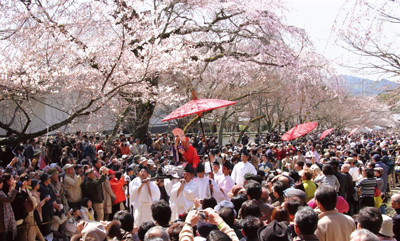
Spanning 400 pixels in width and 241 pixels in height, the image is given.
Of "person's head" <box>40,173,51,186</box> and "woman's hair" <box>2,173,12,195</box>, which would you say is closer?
"woman's hair" <box>2,173,12,195</box>

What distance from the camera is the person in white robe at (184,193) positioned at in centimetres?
599

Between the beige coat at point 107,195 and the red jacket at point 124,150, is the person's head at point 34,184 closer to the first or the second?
the beige coat at point 107,195

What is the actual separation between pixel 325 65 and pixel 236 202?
13.9 m

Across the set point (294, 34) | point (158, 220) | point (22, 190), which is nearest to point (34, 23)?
point (22, 190)

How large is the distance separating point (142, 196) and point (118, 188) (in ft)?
5.52

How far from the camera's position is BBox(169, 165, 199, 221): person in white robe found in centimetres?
599

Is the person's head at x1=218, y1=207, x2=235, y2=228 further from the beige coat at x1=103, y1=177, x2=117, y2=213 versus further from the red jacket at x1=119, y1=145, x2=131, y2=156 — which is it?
the red jacket at x1=119, y1=145, x2=131, y2=156

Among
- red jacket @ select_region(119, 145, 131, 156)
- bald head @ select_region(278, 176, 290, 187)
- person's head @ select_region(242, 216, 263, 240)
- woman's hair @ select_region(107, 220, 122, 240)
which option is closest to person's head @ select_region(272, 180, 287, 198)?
bald head @ select_region(278, 176, 290, 187)

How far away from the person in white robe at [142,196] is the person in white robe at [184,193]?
1.36ft

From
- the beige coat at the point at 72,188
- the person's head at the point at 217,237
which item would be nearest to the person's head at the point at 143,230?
the person's head at the point at 217,237

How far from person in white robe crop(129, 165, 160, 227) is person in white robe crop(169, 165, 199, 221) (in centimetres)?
42

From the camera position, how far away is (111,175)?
26.0 ft

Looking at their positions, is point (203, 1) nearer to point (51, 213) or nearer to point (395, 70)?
point (395, 70)

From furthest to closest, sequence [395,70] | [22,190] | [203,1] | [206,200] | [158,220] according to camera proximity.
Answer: [203,1] < [395,70] < [22,190] < [206,200] < [158,220]
